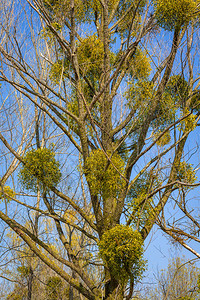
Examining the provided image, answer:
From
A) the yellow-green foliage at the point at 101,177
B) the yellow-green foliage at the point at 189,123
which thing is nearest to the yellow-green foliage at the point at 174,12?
the yellow-green foliage at the point at 189,123

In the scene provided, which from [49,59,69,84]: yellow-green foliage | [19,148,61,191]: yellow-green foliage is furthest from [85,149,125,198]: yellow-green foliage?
[49,59,69,84]: yellow-green foliage

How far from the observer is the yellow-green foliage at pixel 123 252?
438 cm

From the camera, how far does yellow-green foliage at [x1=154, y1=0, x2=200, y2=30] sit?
234 inches

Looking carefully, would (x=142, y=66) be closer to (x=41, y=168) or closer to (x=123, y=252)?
(x=41, y=168)

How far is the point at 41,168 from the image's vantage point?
5.63 meters

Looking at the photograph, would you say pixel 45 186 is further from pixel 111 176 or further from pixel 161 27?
pixel 161 27

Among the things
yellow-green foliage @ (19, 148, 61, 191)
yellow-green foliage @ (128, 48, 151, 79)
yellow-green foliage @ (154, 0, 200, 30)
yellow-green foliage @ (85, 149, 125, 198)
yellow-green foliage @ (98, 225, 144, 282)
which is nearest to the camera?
yellow-green foliage @ (98, 225, 144, 282)

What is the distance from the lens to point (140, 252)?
4438 millimetres

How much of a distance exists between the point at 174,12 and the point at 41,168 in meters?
3.66

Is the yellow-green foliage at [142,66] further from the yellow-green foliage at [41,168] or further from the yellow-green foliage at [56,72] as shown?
the yellow-green foliage at [41,168]

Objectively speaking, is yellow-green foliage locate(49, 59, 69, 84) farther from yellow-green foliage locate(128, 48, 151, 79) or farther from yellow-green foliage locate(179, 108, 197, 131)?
yellow-green foliage locate(179, 108, 197, 131)

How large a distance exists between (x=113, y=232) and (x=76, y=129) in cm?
232

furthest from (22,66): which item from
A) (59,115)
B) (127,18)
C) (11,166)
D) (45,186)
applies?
(127,18)

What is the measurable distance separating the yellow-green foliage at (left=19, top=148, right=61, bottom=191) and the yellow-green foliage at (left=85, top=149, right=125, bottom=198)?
0.70 meters
